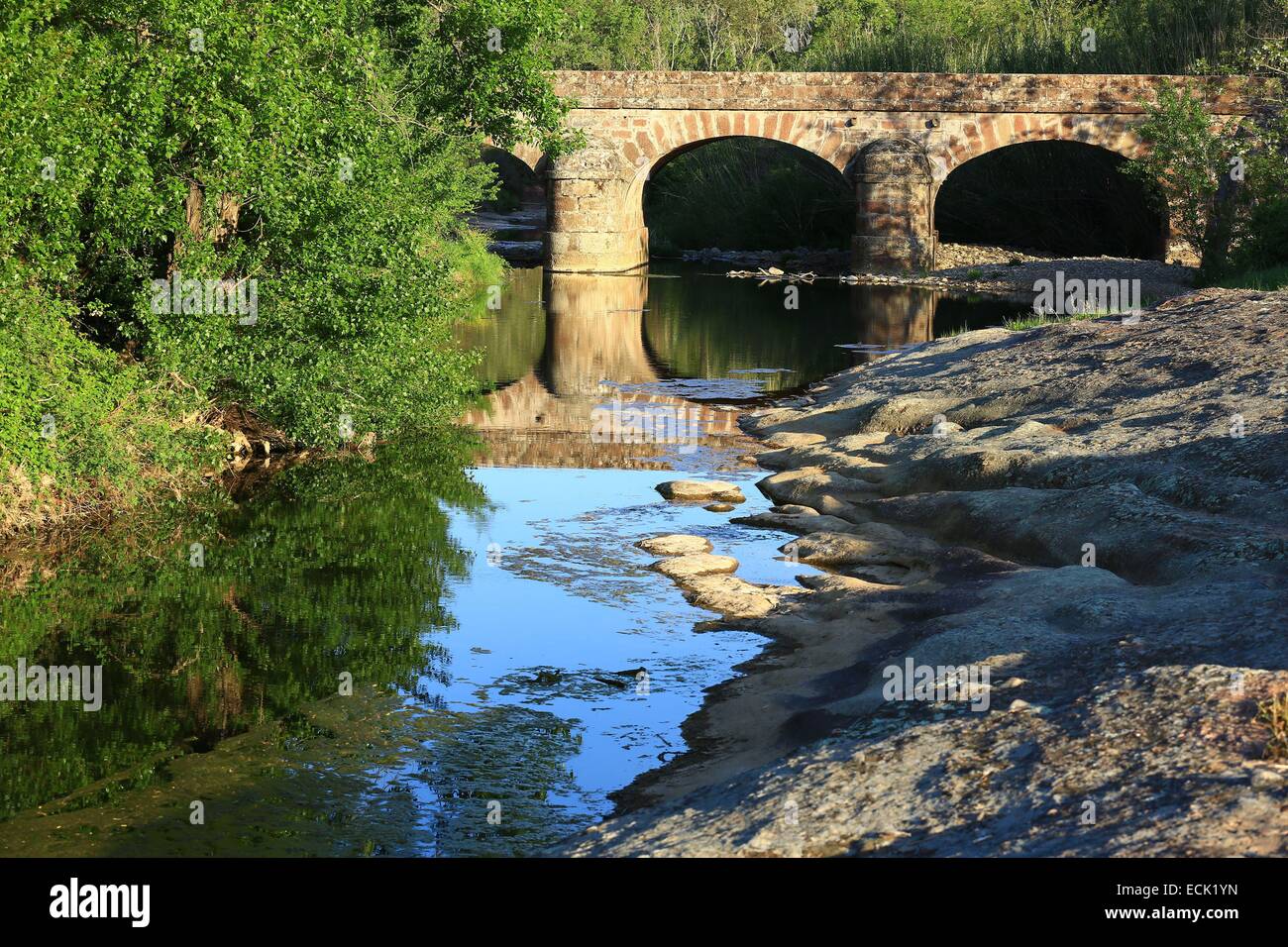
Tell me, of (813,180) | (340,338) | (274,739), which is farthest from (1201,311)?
(813,180)

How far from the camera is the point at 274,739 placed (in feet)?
33.9

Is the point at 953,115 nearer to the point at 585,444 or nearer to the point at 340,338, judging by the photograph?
the point at 585,444

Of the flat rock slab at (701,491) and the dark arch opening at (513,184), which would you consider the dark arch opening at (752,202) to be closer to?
the dark arch opening at (513,184)

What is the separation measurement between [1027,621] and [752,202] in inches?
1793

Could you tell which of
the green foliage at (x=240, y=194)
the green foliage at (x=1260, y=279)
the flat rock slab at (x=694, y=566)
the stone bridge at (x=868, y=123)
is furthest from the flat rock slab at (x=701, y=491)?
the stone bridge at (x=868, y=123)

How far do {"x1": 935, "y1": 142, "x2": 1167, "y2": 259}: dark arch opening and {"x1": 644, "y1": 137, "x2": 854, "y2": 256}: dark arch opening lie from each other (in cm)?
398

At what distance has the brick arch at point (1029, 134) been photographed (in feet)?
143

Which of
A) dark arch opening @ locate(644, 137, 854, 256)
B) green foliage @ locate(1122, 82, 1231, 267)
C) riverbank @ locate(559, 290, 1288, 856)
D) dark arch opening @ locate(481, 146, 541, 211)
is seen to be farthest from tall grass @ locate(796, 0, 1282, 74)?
riverbank @ locate(559, 290, 1288, 856)

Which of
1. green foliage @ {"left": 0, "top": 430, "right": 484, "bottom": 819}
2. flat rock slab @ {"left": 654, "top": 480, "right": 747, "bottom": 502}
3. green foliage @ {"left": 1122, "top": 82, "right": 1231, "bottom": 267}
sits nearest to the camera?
green foliage @ {"left": 0, "top": 430, "right": 484, "bottom": 819}

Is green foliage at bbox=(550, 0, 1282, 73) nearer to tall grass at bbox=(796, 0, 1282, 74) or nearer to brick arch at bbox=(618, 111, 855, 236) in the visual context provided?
tall grass at bbox=(796, 0, 1282, 74)

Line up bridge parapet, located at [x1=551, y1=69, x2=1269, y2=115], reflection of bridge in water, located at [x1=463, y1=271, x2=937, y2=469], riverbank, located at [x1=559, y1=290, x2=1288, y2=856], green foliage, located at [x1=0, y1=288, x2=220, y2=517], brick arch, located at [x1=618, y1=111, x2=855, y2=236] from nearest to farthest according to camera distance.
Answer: riverbank, located at [x1=559, y1=290, x2=1288, y2=856]
green foliage, located at [x1=0, y1=288, x2=220, y2=517]
reflection of bridge in water, located at [x1=463, y1=271, x2=937, y2=469]
bridge parapet, located at [x1=551, y1=69, x2=1269, y2=115]
brick arch, located at [x1=618, y1=111, x2=855, y2=236]

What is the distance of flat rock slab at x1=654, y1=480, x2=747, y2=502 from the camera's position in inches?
690
